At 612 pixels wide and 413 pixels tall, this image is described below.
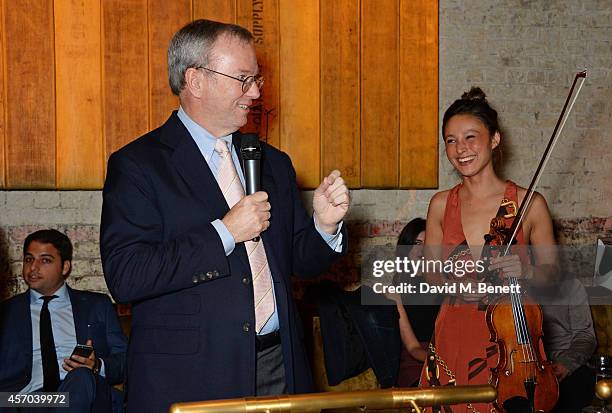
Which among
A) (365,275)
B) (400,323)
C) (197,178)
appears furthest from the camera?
(365,275)

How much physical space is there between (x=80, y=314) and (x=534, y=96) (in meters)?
3.12

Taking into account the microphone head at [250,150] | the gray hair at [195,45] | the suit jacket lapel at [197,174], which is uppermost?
the gray hair at [195,45]

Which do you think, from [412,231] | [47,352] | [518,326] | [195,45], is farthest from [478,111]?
[47,352]

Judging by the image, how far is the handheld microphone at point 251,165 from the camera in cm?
215

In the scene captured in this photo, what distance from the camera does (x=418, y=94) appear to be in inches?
203

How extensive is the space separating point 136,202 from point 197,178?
0.60ft

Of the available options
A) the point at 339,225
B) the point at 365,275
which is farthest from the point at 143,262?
the point at 365,275

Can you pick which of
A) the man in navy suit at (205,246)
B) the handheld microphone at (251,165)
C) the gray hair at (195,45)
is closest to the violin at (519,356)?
the man in navy suit at (205,246)

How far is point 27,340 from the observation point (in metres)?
3.96

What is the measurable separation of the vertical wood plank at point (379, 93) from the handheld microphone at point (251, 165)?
2.94 meters

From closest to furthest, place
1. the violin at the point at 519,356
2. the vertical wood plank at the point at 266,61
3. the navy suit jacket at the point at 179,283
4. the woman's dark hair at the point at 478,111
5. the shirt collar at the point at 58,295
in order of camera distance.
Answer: the navy suit jacket at the point at 179,283 → the violin at the point at 519,356 → the woman's dark hair at the point at 478,111 → the shirt collar at the point at 58,295 → the vertical wood plank at the point at 266,61

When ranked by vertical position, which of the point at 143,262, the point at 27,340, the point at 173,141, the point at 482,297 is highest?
the point at 173,141

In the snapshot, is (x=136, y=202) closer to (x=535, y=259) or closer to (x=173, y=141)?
(x=173, y=141)

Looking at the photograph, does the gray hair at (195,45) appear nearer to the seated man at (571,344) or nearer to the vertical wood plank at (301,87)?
the seated man at (571,344)
